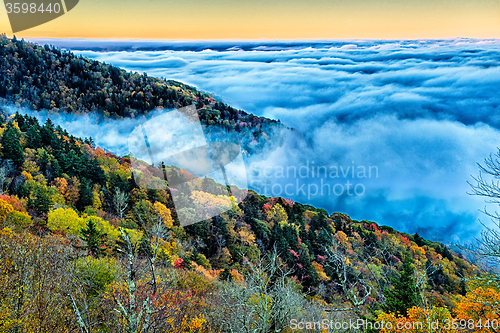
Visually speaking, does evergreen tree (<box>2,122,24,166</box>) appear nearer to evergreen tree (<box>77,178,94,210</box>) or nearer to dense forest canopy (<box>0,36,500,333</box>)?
dense forest canopy (<box>0,36,500,333</box>)

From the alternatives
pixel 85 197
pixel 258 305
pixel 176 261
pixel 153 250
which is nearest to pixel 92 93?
pixel 85 197

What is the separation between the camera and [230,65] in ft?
617

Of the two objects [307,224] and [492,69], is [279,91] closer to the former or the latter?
[307,224]

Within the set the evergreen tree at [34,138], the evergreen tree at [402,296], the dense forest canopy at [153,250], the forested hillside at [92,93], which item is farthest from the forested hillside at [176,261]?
the forested hillside at [92,93]

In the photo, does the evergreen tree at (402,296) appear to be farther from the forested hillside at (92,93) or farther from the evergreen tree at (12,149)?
the forested hillside at (92,93)

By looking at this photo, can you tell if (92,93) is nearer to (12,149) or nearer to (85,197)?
(12,149)

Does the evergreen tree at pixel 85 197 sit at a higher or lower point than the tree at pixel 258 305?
lower

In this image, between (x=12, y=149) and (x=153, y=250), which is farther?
(x=12, y=149)

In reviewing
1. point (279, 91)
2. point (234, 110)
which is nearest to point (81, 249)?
point (234, 110)

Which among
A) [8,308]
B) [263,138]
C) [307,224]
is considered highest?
[8,308]

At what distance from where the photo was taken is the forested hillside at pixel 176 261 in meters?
12.1

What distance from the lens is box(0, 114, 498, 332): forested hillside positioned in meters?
12.1

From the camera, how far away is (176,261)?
119 feet

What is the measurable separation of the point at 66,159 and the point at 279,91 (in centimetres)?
14502
